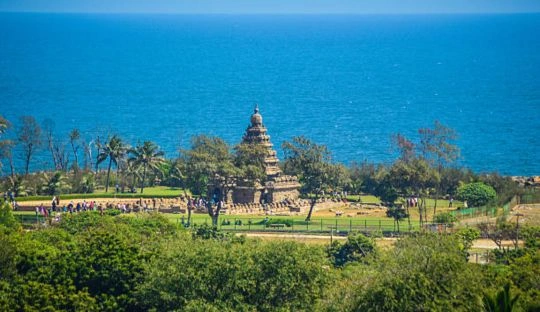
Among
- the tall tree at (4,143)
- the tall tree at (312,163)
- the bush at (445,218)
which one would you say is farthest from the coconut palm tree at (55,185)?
the bush at (445,218)

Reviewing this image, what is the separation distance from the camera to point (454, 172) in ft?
375

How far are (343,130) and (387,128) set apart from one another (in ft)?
21.8

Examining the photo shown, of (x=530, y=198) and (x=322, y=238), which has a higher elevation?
(x=530, y=198)

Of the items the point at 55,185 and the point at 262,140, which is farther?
the point at 262,140

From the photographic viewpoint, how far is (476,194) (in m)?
105

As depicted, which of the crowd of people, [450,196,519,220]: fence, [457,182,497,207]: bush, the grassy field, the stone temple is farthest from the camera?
the stone temple

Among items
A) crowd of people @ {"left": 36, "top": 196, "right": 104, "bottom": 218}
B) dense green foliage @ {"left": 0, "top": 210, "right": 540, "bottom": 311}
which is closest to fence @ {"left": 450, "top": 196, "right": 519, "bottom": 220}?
dense green foliage @ {"left": 0, "top": 210, "right": 540, "bottom": 311}

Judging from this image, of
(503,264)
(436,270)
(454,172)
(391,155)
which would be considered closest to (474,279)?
(436,270)

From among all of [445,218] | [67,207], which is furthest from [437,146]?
[67,207]

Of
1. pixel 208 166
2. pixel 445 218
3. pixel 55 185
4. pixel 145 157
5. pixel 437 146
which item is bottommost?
pixel 445 218

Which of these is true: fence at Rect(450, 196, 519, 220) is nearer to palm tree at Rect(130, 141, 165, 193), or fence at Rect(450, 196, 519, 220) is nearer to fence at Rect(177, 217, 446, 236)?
fence at Rect(177, 217, 446, 236)

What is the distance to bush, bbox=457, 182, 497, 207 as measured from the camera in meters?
104

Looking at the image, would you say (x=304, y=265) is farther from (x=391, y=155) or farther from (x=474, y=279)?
(x=391, y=155)

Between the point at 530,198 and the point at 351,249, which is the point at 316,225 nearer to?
the point at 351,249
